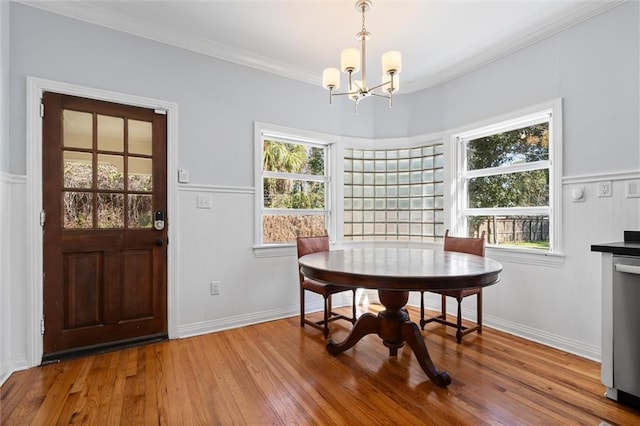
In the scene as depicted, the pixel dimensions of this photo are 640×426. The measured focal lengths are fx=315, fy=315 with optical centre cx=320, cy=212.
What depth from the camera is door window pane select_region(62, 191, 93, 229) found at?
2.39 meters

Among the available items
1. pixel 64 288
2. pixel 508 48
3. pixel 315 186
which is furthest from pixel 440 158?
pixel 64 288

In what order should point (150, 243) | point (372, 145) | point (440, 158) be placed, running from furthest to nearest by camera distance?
point (372, 145), point (440, 158), point (150, 243)

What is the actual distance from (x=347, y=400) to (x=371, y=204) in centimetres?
252

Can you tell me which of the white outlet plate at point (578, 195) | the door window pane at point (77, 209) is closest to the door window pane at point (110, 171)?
the door window pane at point (77, 209)

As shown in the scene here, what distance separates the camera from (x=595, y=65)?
92.2 inches

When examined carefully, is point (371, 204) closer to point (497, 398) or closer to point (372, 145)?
point (372, 145)

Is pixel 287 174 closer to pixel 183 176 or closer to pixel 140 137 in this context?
pixel 183 176

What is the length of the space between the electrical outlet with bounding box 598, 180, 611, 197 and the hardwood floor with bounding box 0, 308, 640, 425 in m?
1.22

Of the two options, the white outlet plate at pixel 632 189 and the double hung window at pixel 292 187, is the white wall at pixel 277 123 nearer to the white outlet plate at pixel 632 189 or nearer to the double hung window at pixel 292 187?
the white outlet plate at pixel 632 189

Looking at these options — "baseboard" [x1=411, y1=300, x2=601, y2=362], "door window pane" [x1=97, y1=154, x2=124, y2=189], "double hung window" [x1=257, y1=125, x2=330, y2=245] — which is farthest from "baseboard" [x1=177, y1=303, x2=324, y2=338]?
"baseboard" [x1=411, y1=300, x2=601, y2=362]

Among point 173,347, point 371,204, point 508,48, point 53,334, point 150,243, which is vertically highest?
point 508,48

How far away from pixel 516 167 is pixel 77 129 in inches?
147

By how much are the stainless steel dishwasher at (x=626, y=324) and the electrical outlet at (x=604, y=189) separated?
0.72 m

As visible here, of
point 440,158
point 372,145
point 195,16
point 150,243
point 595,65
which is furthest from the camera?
point 372,145
